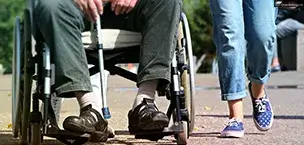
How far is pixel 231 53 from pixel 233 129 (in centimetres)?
47

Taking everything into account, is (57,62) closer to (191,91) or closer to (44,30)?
(44,30)

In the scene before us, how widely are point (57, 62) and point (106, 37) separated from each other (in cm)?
43

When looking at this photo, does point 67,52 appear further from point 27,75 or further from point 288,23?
point 288,23

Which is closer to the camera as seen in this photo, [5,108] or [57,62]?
[57,62]

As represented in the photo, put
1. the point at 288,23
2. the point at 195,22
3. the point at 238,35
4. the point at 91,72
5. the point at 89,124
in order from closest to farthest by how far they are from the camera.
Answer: the point at 89,124, the point at 91,72, the point at 238,35, the point at 288,23, the point at 195,22

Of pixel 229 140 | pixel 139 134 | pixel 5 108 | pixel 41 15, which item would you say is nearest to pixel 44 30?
pixel 41 15

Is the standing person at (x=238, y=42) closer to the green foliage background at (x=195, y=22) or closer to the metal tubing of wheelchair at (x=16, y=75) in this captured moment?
the metal tubing of wheelchair at (x=16, y=75)

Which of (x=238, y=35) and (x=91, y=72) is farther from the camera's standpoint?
(x=238, y=35)

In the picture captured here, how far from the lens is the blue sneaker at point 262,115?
4935mm

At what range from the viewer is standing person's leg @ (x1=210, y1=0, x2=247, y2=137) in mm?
4701

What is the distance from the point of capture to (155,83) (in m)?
3.96

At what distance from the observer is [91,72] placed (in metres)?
4.34

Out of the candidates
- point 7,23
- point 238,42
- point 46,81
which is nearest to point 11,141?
point 46,81

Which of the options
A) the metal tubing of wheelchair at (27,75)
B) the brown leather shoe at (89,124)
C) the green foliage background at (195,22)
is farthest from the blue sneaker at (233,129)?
the green foliage background at (195,22)
